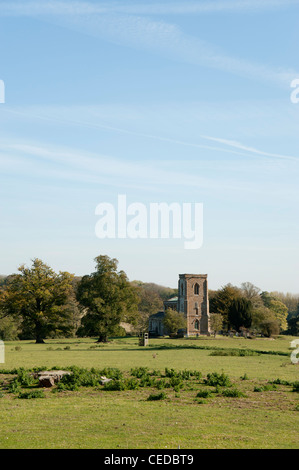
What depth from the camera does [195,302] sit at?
111 m

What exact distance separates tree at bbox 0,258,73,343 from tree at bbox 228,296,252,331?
45.0 meters

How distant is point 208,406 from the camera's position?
18062 millimetres

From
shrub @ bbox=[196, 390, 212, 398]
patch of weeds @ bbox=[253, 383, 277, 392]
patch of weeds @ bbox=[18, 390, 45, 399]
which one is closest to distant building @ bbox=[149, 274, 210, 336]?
patch of weeds @ bbox=[253, 383, 277, 392]

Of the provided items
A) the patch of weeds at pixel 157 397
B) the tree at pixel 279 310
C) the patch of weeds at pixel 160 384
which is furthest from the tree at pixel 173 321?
the patch of weeds at pixel 157 397

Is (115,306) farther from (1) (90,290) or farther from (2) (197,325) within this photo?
(2) (197,325)

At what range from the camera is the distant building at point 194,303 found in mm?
109338

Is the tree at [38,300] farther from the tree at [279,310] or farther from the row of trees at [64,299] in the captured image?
the tree at [279,310]

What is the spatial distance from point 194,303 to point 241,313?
10101mm

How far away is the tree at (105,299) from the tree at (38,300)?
3100 mm

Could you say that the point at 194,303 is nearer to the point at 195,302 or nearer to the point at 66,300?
the point at 195,302

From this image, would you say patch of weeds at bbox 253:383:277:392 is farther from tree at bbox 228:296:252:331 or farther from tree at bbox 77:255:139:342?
tree at bbox 228:296:252:331

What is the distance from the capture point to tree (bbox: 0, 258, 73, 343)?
7150cm

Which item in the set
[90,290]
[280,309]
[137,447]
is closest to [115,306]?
[90,290]
